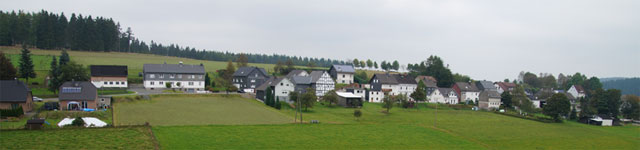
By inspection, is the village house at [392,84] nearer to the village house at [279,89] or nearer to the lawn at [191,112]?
the village house at [279,89]

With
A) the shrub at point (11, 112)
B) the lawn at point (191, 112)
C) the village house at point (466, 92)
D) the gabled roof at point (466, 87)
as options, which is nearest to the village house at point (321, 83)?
the lawn at point (191, 112)

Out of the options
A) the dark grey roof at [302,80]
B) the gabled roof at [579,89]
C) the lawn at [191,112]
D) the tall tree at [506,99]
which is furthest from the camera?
the gabled roof at [579,89]

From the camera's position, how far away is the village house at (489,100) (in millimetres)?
77000

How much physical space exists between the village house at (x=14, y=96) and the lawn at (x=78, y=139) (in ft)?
40.2

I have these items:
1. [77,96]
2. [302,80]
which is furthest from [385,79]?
[77,96]

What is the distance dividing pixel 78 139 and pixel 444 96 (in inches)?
2697

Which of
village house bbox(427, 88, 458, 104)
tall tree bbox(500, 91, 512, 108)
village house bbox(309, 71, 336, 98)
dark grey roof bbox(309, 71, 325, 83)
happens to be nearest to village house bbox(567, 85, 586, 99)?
tall tree bbox(500, 91, 512, 108)

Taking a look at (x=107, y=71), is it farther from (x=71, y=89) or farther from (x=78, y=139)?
(x=78, y=139)

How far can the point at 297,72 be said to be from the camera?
8469 centimetres

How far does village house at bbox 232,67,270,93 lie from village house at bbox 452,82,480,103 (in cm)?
4477

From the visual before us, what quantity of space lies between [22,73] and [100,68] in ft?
34.2

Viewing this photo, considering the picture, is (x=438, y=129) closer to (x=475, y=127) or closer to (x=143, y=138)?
(x=475, y=127)

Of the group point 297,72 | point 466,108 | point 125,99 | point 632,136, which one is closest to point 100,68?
point 125,99

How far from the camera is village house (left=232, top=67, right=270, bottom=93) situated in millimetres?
74688
